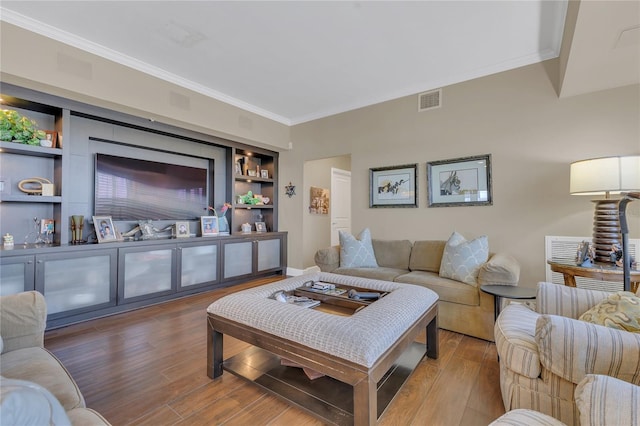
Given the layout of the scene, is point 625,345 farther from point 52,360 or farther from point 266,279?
point 266,279

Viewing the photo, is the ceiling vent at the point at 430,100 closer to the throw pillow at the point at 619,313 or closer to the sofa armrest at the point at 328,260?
the sofa armrest at the point at 328,260

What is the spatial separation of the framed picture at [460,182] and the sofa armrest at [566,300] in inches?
61.5

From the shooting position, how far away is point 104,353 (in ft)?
7.40

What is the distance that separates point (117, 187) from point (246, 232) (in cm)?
197

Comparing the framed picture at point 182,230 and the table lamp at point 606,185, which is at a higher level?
the table lamp at point 606,185

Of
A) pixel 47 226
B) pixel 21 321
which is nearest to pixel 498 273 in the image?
pixel 21 321

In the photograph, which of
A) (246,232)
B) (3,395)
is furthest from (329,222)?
(3,395)

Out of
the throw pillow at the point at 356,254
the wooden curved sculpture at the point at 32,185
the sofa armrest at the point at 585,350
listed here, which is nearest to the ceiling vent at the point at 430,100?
the throw pillow at the point at 356,254

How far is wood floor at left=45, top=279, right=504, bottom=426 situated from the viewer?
1.57 metres

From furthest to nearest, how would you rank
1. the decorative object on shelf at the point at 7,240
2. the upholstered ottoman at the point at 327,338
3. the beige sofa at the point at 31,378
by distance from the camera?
the decorative object on shelf at the point at 7,240 < the upholstered ottoman at the point at 327,338 < the beige sofa at the point at 31,378

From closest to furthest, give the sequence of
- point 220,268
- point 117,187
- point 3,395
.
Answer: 1. point 3,395
2. point 117,187
3. point 220,268

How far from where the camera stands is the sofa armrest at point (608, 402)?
803 mm

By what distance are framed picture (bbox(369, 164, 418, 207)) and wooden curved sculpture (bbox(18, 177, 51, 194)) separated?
3.90 m

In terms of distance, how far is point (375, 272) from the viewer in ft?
10.6
